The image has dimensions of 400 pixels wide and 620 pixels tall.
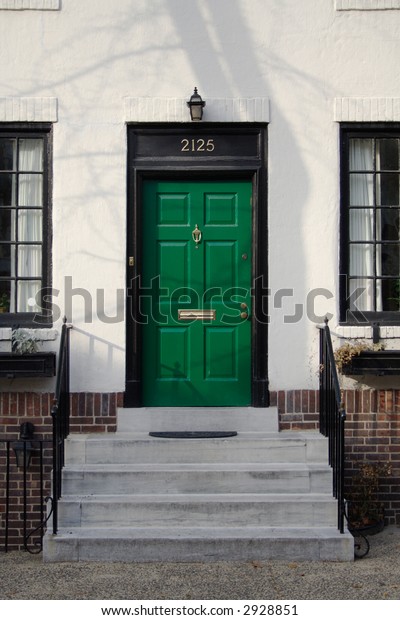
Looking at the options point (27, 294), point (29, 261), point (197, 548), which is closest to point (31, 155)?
point (29, 261)

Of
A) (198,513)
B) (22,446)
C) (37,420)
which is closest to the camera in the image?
(198,513)

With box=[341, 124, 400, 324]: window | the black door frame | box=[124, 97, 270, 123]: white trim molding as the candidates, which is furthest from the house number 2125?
box=[341, 124, 400, 324]: window

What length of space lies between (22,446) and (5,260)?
169 centimetres

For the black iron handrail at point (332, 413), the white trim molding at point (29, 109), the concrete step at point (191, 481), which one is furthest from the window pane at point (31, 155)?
the black iron handrail at point (332, 413)

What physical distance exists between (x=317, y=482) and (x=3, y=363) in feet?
9.13

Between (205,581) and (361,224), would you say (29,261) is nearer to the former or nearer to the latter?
(361,224)

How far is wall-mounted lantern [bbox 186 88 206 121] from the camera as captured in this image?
7.58 metres

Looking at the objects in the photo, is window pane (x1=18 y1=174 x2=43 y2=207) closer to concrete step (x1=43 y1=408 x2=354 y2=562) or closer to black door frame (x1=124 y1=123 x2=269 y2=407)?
black door frame (x1=124 y1=123 x2=269 y2=407)

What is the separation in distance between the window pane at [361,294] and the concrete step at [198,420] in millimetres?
1234

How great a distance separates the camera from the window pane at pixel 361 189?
26.3 ft

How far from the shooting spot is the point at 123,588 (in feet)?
19.3

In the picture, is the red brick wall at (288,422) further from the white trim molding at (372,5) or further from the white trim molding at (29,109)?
the white trim molding at (372,5)

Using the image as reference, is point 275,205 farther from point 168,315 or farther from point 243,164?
point 168,315

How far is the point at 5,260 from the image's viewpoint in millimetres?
7988
